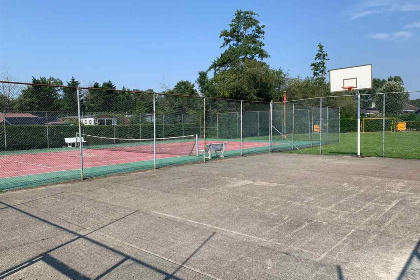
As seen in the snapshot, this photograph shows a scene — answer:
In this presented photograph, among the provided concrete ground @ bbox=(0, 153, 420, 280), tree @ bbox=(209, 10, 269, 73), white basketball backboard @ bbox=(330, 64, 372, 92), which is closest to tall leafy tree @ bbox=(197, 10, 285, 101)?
tree @ bbox=(209, 10, 269, 73)

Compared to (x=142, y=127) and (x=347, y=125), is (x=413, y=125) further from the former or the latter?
(x=142, y=127)

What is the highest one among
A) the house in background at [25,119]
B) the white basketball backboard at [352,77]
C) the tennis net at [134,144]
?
the white basketball backboard at [352,77]

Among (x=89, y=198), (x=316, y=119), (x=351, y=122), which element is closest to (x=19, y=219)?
(x=89, y=198)

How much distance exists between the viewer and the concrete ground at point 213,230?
139 inches

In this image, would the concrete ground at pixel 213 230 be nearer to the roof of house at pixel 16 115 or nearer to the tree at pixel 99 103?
the roof of house at pixel 16 115

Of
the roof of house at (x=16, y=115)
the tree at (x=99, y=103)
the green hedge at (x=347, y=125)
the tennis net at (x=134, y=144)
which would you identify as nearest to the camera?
the roof of house at (x=16, y=115)

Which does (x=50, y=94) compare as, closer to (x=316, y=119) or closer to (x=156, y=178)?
(x=156, y=178)

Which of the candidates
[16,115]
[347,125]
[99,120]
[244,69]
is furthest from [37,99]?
[347,125]

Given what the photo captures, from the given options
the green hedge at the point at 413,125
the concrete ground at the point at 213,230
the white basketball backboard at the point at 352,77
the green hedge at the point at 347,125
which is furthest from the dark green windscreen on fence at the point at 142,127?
the green hedge at the point at 347,125

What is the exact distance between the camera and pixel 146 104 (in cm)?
2444

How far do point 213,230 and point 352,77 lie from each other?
1337 cm

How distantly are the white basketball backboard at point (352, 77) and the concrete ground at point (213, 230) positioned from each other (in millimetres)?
7645

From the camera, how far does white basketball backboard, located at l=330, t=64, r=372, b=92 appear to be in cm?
1487

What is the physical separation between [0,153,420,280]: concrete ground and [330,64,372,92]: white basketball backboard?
7.65m
